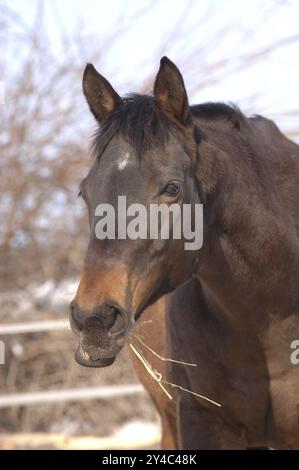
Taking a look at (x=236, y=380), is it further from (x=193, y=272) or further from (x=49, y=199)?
(x=49, y=199)

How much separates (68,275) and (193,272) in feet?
20.3

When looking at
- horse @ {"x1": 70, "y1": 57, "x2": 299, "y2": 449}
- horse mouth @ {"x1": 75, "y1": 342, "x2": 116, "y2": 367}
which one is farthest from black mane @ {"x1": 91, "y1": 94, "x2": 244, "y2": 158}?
horse mouth @ {"x1": 75, "y1": 342, "x2": 116, "y2": 367}

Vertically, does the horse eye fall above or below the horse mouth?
above

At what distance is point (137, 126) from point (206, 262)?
627 mm

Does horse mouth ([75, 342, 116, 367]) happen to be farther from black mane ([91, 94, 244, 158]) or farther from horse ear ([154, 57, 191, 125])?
horse ear ([154, 57, 191, 125])

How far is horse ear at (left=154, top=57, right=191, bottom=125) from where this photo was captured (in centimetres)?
333

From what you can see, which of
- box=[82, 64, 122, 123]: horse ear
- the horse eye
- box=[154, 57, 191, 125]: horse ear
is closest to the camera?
the horse eye

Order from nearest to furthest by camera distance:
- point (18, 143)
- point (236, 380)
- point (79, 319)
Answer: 1. point (79, 319)
2. point (236, 380)
3. point (18, 143)

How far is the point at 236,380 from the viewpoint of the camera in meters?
3.70

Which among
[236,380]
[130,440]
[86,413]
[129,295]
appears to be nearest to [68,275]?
[86,413]

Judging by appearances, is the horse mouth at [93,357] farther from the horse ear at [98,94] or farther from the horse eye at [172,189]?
the horse ear at [98,94]

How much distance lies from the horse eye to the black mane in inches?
5.9

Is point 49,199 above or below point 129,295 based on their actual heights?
above

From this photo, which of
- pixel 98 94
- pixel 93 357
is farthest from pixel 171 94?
pixel 93 357
